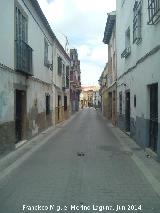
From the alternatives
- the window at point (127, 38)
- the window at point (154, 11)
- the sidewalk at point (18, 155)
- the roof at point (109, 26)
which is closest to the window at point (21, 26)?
the sidewalk at point (18, 155)

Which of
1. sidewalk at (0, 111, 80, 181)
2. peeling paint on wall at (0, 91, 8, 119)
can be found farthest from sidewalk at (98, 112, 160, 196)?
peeling paint on wall at (0, 91, 8, 119)

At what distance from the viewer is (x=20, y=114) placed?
14.8 m

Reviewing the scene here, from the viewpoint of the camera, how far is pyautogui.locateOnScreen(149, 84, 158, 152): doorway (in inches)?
452

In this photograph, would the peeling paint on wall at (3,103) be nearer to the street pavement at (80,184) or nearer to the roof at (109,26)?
the street pavement at (80,184)

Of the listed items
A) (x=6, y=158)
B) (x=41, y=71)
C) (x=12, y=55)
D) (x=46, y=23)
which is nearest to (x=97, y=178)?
(x=6, y=158)

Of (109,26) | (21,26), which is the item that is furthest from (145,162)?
(109,26)

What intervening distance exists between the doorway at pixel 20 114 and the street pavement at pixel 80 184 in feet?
7.21

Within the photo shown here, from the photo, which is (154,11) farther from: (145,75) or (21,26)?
(21,26)

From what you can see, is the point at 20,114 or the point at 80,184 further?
the point at 20,114

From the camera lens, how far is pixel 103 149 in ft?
43.8

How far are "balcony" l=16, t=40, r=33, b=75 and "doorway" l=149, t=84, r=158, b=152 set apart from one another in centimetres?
427

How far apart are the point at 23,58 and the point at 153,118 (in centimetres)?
491

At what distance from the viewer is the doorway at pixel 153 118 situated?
1147 cm

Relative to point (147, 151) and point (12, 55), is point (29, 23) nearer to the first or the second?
point (12, 55)
